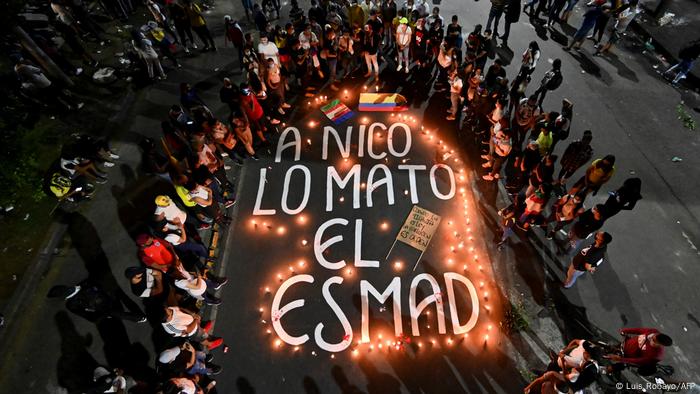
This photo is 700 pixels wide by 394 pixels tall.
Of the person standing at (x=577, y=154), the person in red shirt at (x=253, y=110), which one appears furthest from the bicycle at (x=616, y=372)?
the person in red shirt at (x=253, y=110)

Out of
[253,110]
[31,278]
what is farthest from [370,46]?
[31,278]

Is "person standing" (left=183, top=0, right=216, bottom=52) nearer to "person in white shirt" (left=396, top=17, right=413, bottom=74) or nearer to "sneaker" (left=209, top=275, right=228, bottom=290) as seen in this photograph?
"person in white shirt" (left=396, top=17, right=413, bottom=74)

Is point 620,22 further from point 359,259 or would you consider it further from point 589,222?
point 359,259

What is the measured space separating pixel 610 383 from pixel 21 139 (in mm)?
15990

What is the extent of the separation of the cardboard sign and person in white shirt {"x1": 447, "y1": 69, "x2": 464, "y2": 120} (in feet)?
11.9

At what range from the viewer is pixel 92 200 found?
9.69m

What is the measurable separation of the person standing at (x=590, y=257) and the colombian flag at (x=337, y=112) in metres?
7.16

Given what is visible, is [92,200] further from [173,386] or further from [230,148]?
[173,386]

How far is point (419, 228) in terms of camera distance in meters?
8.71

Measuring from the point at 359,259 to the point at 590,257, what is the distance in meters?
4.47

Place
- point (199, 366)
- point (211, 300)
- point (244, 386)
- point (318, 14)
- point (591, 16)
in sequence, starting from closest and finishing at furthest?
point (199, 366) → point (244, 386) → point (211, 300) → point (591, 16) → point (318, 14)

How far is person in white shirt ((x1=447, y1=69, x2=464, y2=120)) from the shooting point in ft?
33.3

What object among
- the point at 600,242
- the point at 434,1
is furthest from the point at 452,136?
the point at 434,1

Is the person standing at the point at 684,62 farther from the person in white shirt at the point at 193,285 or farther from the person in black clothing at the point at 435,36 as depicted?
the person in white shirt at the point at 193,285
